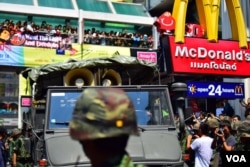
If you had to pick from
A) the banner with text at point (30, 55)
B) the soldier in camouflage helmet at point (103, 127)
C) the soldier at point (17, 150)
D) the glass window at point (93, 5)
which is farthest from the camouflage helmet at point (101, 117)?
the glass window at point (93, 5)

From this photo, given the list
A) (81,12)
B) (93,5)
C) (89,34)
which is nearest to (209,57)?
(89,34)

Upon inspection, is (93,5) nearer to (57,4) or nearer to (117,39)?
(57,4)

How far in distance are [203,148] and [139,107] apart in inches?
Result: 59.0

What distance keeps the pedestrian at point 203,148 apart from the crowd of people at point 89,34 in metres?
15.1

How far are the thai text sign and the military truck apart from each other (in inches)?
353

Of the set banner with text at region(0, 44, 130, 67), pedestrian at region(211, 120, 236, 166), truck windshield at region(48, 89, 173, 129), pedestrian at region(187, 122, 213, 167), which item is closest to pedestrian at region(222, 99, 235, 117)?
banner with text at region(0, 44, 130, 67)

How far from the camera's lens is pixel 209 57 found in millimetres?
18188

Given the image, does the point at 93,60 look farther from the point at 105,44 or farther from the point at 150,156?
the point at 105,44

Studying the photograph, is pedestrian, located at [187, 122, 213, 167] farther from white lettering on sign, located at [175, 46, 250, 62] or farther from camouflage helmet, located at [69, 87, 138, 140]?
white lettering on sign, located at [175, 46, 250, 62]

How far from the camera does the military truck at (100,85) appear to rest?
21.1 feet

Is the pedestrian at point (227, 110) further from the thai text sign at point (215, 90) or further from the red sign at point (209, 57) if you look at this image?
the red sign at point (209, 57)

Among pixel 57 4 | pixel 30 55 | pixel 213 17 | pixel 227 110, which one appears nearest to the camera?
pixel 227 110

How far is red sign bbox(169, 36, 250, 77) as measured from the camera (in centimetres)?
1748

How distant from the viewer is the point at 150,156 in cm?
638
